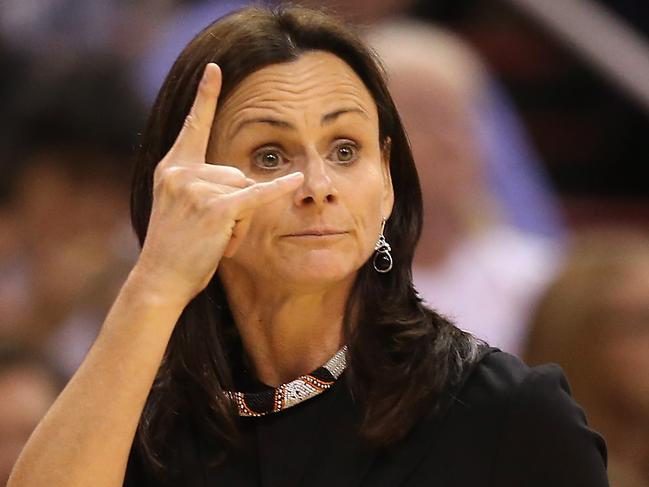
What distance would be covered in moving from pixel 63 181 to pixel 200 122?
9.76ft

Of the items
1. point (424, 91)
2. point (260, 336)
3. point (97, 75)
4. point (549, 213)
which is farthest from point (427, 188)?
point (260, 336)

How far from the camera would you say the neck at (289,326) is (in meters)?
2.83

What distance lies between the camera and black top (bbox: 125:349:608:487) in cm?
259

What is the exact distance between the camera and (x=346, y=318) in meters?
2.83

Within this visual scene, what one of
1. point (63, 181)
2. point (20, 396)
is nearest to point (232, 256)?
point (20, 396)

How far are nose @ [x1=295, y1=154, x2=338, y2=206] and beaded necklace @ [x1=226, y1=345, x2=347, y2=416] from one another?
303 millimetres

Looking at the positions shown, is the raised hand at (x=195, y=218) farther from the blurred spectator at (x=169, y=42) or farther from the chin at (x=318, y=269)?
the blurred spectator at (x=169, y=42)

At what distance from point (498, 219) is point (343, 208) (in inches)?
96.9

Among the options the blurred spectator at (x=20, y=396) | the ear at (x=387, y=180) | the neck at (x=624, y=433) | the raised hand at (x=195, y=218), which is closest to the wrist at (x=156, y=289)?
the raised hand at (x=195, y=218)

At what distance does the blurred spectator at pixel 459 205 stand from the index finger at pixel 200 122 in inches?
73.9

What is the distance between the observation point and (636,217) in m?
5.64

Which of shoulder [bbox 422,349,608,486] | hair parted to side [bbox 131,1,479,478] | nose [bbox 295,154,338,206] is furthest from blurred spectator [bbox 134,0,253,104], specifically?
shoulder [bbox 422,349,608,486]

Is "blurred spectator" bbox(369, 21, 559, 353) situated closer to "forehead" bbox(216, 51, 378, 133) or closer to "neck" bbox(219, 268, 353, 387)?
"neck" bbox(219, 268, 353, 387)

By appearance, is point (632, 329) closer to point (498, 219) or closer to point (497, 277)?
point (497, 277)
